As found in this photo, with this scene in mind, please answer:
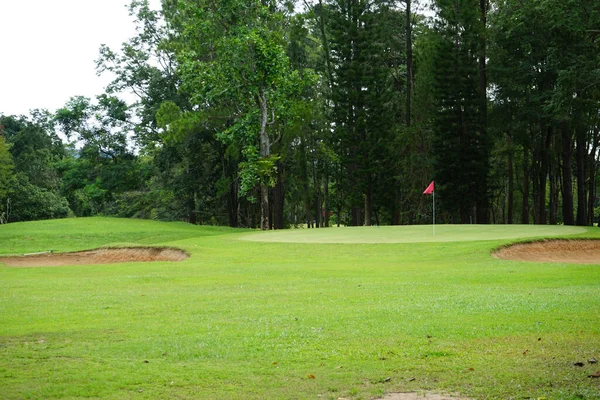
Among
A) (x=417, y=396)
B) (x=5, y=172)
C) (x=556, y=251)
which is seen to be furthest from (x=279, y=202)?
(x=417, y=396)

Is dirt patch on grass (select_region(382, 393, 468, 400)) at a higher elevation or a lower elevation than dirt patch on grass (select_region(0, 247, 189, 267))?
lower

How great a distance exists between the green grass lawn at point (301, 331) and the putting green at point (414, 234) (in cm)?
599

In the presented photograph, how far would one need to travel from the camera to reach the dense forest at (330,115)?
37.2 metres

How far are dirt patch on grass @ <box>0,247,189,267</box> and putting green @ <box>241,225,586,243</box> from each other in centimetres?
373

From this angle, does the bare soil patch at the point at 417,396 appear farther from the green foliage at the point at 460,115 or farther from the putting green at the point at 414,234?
the green foliage at the point at 460,115

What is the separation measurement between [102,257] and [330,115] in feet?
79.2

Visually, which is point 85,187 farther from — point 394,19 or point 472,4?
point 472,4

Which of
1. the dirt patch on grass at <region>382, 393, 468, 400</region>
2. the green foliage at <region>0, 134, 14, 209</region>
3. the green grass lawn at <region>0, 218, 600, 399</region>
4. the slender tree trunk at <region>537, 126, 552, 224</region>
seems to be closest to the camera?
the dirt patch on grass at <region>382, 393, 468, 400</region>

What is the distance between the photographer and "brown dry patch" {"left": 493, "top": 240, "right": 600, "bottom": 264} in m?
20.5

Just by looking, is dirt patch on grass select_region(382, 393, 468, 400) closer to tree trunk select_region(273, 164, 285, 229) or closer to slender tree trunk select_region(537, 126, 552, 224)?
tree trunk select_region(273, 164, 285, 229)

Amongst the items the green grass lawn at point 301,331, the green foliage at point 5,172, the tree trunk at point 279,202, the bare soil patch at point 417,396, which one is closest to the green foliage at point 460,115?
the tree trunk at point 279,202

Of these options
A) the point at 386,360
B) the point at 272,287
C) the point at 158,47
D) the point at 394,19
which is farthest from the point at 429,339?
the point at 394,19

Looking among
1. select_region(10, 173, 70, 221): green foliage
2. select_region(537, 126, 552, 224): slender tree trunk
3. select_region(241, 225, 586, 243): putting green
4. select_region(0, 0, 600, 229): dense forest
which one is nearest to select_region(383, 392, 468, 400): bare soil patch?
select_region(241, 225, 586, 243): putting green

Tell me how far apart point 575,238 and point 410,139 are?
74.7 ft
